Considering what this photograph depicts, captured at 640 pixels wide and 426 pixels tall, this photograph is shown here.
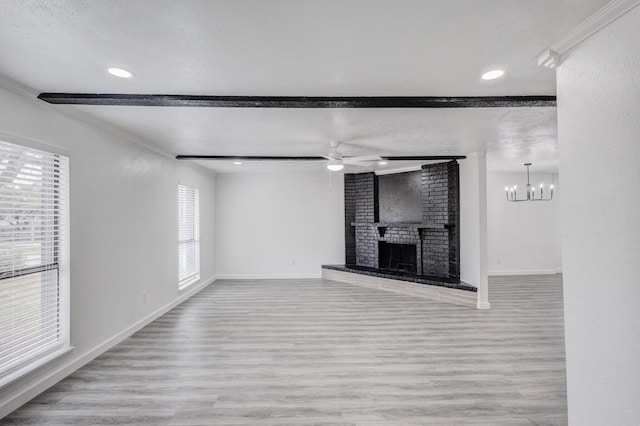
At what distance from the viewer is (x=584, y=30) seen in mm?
1592

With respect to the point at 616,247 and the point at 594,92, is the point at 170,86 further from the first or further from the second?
the point at 616,247

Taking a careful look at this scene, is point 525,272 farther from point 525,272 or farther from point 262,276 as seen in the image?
point 262,276

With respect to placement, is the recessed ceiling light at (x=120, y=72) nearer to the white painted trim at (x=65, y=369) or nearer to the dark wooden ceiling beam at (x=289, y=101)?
the dark wooden ceiling beam at (x=289, y=101)

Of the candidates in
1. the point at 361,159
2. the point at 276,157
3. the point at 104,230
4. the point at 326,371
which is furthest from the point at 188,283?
the point at 361,159

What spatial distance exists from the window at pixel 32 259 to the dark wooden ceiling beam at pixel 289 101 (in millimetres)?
623

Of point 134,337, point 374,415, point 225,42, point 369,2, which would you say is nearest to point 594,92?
point 369,2

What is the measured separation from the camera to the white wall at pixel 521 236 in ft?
23.4

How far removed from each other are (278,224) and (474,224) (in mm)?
4228

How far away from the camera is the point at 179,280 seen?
17.2 feet

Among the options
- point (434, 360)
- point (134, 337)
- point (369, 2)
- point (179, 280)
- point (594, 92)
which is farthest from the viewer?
point (179, 280)

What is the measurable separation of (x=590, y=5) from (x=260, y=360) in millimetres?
3556

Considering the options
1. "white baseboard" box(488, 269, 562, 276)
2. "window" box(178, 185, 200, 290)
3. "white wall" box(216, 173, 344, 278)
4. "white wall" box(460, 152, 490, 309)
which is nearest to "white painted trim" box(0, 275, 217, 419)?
"window" box(178, 185, 200, 290)

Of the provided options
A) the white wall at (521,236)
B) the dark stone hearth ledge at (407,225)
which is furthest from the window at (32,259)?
the white wall at (521,236)

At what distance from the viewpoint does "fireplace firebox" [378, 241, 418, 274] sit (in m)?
6.25
